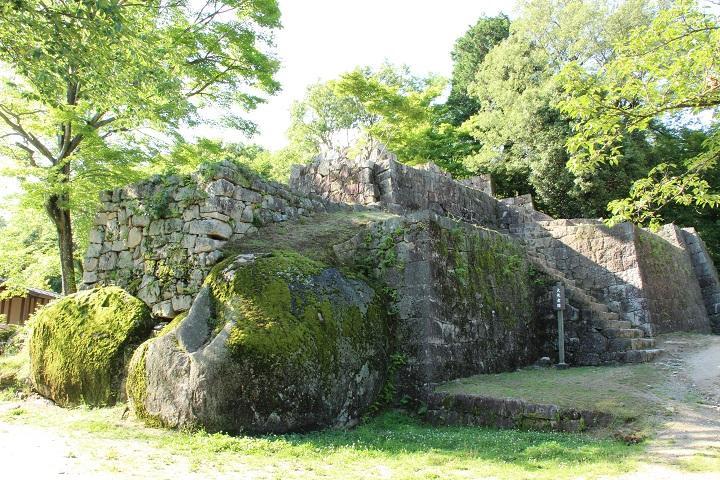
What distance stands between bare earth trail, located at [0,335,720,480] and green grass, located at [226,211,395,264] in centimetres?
299

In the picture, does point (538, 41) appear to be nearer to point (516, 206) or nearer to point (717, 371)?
point (516, 206)

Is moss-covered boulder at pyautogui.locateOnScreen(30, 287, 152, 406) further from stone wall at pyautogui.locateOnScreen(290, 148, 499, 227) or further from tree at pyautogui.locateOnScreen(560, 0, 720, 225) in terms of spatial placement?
tree at pyautogui.locateOnScreen(560, 0, 720, 225)

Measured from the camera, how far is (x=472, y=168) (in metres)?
23.8

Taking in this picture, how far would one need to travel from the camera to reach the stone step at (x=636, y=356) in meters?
8.95

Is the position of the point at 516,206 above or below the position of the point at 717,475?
above

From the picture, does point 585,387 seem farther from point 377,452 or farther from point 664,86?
point 664,86

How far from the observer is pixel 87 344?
22.7ft

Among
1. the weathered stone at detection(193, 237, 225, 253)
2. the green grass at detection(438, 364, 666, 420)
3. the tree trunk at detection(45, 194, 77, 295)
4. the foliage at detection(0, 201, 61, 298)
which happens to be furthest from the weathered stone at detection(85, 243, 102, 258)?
the green grass at detection(438, 364, 666, 420)

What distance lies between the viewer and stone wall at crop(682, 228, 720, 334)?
15.6 meters

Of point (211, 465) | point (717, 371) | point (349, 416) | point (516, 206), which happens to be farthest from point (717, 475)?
point (516, 206)

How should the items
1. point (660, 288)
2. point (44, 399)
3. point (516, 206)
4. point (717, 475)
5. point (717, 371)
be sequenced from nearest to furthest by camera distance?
point (717, 475) < point (44, 399) < point (717, 371) < point (660, 288) < point (516, 206)

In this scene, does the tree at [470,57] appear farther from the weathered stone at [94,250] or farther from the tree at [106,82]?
the weathered stone at [94,250]

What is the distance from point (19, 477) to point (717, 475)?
5303mm

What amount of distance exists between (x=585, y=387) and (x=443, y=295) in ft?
7.42
